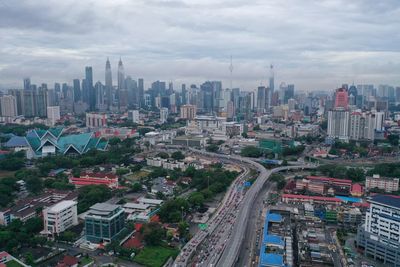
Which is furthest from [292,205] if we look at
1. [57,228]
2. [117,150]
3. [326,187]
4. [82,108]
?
[82,108]

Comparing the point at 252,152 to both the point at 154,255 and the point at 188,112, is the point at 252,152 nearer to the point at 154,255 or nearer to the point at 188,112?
the point at 154,255

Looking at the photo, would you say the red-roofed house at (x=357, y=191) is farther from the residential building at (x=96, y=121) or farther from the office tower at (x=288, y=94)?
the office tower at (x=288, y=94)

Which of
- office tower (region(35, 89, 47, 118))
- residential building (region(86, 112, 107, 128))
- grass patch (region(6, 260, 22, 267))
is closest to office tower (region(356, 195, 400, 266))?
grass patch (region(6, 260, 22, 267))

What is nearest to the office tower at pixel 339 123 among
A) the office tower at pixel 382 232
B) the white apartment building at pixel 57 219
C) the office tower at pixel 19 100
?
the office tower at pixel 382 232

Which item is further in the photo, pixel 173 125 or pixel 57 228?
pixel 173 125

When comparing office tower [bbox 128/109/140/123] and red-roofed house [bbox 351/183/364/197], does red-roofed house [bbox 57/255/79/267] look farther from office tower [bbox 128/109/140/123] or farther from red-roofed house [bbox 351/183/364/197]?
office tower [bbox 128/109/140/123]

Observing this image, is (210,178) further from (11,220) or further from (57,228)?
(11,220)
